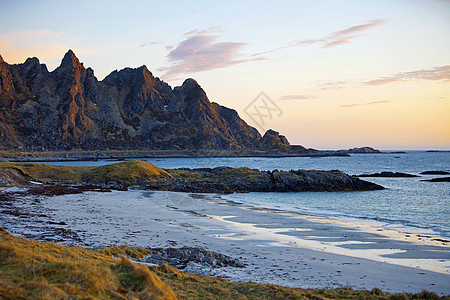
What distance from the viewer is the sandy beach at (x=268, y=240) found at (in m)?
13.7

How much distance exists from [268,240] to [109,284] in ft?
41.4

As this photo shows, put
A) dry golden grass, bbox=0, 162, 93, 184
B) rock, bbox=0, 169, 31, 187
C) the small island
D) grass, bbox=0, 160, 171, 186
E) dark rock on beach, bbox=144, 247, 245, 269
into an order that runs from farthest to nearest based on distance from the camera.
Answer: grass, bbox=0, 160, 171, 186, the small island, dry golden grass, bbox=0, 162, 93, 184, rock, bbox=0, 169, 31, 187, dark rock on beach, bbox=144, 247, 245, 269

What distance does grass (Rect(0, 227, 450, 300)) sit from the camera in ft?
27.3

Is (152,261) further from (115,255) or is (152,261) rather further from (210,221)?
(210,221)

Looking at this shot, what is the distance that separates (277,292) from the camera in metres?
10.9

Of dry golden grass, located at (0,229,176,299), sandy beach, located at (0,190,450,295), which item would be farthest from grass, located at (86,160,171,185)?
dry golden grass, located at (0,229,176,299)

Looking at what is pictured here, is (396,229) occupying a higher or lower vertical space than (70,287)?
lower

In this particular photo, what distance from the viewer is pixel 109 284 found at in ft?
29.9

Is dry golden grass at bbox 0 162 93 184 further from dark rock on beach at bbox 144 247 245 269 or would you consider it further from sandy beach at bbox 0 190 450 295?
dark rock on beach at bbox 144 247 245 269

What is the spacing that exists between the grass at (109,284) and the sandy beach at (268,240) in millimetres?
1498

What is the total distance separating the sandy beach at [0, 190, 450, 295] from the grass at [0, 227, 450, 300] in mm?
1498

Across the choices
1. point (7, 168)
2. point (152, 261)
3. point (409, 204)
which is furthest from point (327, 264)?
point (7, 168)

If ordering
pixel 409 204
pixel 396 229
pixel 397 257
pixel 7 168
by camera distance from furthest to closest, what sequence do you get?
pixel 7 168, pixel 409 204, pixel 396 229, pixel 397 257

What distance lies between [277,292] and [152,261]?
234 inches
